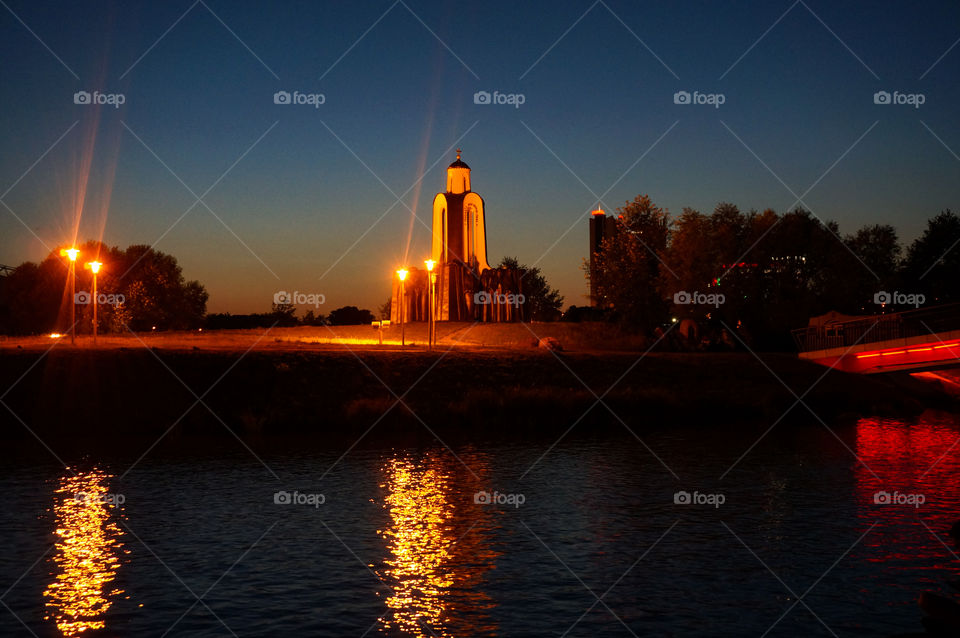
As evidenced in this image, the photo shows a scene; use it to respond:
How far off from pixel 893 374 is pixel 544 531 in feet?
125

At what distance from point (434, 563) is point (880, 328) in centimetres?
3802

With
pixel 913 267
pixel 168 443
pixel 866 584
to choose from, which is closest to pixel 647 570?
pixel 866 584

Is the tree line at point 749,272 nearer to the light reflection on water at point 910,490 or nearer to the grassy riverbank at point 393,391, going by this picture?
the grassy riverbank at point 393,391

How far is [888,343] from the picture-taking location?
1763 inches

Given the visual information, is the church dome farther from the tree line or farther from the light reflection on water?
the light reflection on water

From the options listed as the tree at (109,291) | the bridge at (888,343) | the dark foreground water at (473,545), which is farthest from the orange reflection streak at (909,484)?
the tree at (109,291)

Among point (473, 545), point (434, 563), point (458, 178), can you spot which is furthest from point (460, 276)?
point (434, 563)

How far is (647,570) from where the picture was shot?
52.0ft

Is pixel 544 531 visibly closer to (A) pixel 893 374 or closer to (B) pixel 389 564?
(B) pixel 389 564

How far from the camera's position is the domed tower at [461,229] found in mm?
73438

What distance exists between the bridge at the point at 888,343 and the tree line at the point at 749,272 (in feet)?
45.2

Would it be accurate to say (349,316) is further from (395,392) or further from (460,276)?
(395,392)

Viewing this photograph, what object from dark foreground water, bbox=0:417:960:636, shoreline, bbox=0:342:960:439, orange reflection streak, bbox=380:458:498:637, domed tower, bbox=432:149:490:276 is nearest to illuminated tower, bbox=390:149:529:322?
domed tower, bbox=432:149:490:276

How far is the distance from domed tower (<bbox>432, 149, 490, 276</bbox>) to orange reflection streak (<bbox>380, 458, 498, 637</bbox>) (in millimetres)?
50028
